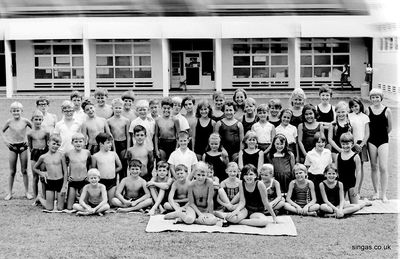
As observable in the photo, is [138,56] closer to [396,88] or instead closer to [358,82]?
[358,82]

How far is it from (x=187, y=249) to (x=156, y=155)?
2407 mm

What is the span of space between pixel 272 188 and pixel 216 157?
2.65 feet

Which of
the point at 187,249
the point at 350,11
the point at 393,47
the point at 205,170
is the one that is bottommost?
the point at 187,249

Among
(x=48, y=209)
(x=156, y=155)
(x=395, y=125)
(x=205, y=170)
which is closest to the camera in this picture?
(x=205, y=170)

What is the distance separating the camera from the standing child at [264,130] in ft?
26.3

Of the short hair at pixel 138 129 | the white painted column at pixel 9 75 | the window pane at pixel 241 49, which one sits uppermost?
the window pane at pixel 241 49

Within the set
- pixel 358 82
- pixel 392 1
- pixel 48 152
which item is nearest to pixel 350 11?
pixel 392 1

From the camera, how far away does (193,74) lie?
1157 inches

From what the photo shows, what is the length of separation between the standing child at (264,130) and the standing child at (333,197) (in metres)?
0.89

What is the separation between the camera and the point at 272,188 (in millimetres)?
7590

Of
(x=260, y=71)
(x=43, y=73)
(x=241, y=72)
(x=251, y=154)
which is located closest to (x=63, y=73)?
(x=43, y=73)

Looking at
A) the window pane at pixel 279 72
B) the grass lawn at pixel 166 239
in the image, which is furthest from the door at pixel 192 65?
the grass lawn at pixel 166 239

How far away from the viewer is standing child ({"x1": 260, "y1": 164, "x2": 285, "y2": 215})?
736cm

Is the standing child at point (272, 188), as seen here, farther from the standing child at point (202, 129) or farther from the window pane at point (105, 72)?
the window pane at point (105, 72)
